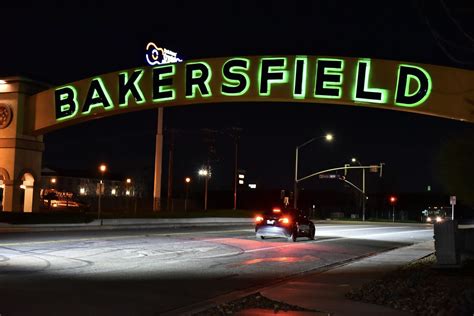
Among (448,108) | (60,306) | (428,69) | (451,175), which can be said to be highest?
(428,69)

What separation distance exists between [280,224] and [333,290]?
51.6 feet

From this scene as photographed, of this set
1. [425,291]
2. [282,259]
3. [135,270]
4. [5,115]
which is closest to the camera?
[425,291]

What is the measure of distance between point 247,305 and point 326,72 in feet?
49.9

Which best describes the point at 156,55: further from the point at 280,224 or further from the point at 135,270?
the point at 135,270

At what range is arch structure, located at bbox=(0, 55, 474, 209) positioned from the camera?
22219mm

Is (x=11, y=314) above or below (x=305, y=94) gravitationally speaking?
below

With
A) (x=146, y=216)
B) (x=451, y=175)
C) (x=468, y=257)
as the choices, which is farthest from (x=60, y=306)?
(x=146, y=216)

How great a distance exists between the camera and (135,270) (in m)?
15.1

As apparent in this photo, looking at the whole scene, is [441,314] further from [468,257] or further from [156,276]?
[468,257]

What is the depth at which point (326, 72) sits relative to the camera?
941 inches

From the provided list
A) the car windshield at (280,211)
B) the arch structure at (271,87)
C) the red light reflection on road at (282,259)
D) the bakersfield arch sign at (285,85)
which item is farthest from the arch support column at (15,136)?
the red light reflection on road at (282,259)

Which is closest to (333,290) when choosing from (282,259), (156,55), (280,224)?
(282,259)

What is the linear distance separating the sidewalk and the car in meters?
9.18

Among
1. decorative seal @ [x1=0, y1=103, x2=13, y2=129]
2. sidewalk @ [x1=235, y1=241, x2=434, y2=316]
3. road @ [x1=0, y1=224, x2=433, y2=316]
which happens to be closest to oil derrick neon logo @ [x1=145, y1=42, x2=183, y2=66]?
decorative seal @ [x1=0, y1=103, x2=13, y2=129]
